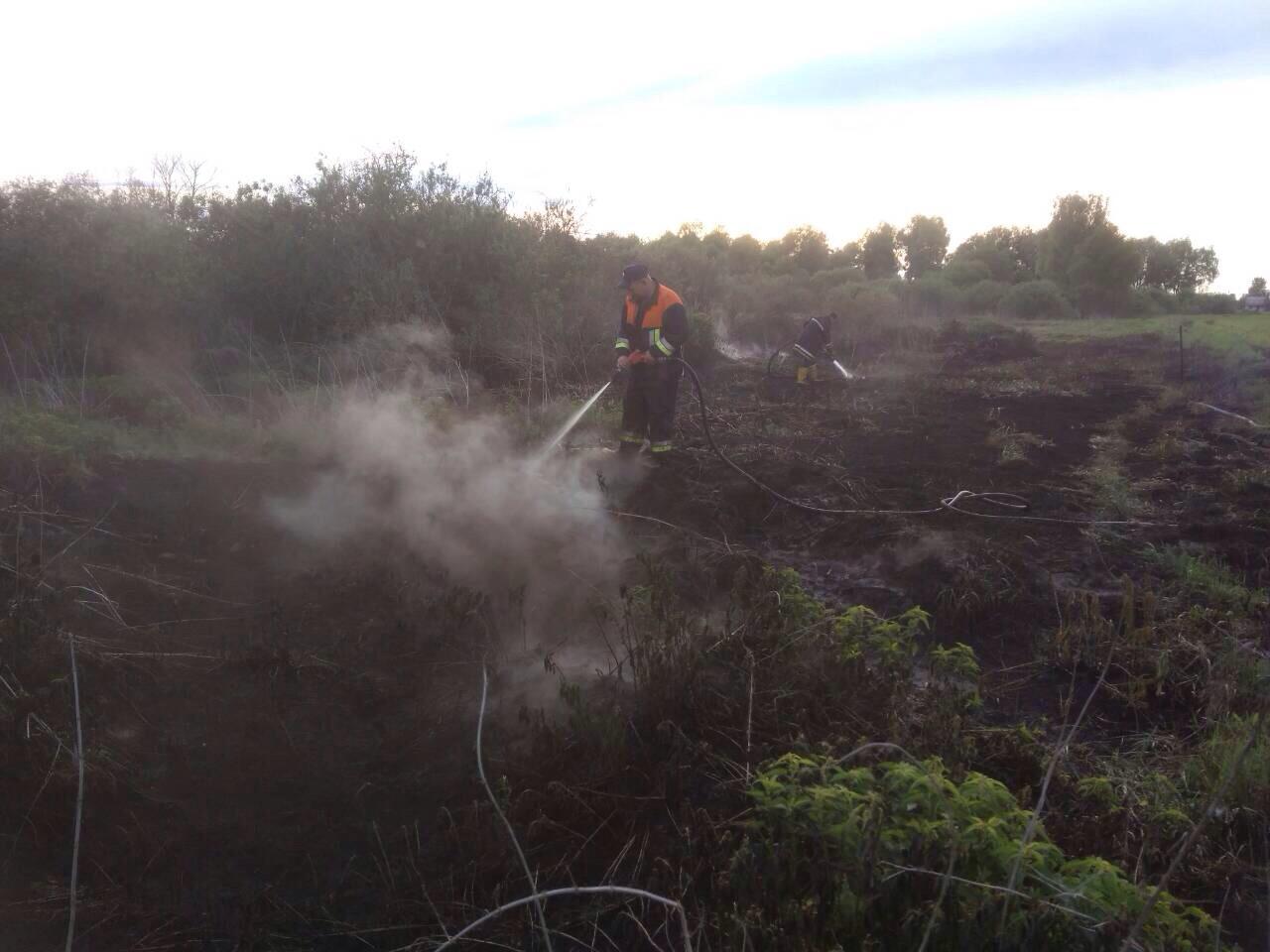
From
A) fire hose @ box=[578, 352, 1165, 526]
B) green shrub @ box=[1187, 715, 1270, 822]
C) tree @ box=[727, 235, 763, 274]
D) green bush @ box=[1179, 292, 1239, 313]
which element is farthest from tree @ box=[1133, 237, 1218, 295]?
green shrub @ box=[1187, 715, 1270, 822]

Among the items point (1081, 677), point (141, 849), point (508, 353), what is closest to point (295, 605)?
point (141, 849)

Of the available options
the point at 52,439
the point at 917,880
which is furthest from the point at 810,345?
the point at 917,880

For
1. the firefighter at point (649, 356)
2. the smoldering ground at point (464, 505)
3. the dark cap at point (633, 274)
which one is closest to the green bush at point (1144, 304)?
the firefighter at point (649, 356)

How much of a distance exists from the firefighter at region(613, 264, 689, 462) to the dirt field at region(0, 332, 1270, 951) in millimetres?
1157

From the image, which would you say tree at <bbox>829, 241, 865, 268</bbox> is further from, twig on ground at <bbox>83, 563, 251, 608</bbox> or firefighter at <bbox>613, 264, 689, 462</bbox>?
twig on ground at <bbox>83, 563, 251, 608</bbox>

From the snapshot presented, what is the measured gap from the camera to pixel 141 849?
3.17 meters

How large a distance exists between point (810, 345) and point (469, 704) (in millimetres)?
12103

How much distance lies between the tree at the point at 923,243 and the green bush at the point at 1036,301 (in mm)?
18071

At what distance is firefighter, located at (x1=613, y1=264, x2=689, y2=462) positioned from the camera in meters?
8.40

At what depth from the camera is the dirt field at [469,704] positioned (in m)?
3.02

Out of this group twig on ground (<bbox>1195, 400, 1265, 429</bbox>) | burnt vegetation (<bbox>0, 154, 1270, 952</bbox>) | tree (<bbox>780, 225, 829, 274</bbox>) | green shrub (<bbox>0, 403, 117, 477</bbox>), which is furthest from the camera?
tree (<bbox>780, 225, 829, 274</bbox>)

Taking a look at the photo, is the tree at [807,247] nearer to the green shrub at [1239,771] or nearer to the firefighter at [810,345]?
the firefighter at [810,345]

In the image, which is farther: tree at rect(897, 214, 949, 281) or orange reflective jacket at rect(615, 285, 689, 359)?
tree at rect(897, 214, 949, 281)

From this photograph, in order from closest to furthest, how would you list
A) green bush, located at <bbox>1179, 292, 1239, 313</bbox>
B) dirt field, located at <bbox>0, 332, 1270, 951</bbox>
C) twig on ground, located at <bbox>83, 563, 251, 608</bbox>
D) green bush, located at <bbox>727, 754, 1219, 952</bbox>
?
green bush, located at <bbox>727, 754, 1219, 952</bbox>, dirt field, located at <bbox>0, 332, 1270, 951</bbox>, twig on ground, located at <bbox>83, 563, 251, 608</bbox>, green bush, located at <bbox>1179, 292, 1239, 313</bbox>
